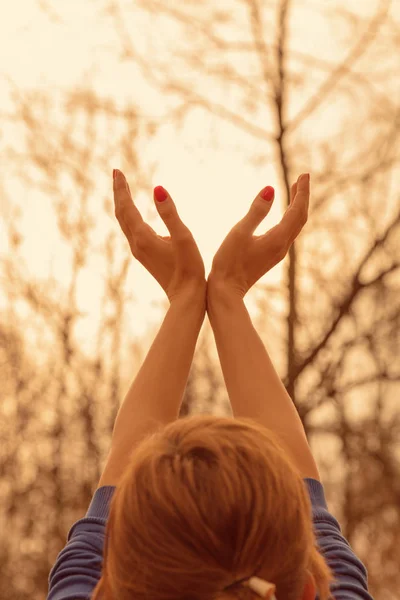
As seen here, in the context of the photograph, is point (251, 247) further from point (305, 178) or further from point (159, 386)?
point (159, 386)

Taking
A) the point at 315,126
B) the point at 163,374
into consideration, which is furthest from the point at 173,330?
the point at 315,126

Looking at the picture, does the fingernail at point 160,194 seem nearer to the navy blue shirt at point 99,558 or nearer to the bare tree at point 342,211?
the navy blue shirt at point 99,558

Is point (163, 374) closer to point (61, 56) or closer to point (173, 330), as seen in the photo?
point (173, 330)

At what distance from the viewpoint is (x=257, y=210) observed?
3.56 feet

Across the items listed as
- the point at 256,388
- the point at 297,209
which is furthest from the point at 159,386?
the point at 297,209

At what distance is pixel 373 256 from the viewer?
3029mm

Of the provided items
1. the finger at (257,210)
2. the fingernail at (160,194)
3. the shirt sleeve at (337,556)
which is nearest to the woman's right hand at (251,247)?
the finger at (257,210)

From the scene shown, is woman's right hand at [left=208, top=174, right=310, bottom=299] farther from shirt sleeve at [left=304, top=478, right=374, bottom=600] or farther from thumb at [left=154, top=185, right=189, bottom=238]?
shirt sleeve at [left=304, top=478, right=374, bottom=600]

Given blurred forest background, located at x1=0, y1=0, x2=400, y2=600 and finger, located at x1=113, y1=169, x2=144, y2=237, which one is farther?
blurred forest background, located at x1=0, y1=0, x2=400, y2=600

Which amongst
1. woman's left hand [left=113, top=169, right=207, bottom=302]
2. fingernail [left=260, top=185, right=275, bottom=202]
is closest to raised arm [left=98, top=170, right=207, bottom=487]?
woman's left hand [left=113, top=169, right=207, bottom=302]

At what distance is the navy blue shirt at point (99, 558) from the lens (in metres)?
0.80

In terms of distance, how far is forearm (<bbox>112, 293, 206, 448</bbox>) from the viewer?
37.6 inches

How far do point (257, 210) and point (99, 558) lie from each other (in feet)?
1.60

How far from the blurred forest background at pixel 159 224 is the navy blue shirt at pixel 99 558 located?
83.4 inches
